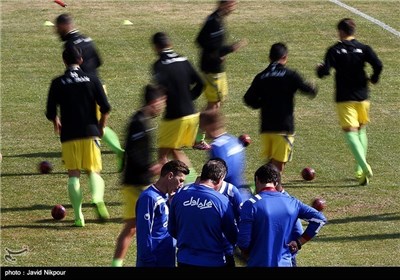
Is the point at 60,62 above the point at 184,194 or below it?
below

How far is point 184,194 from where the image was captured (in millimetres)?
10742

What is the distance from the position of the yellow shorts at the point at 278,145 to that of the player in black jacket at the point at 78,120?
242 centimetres

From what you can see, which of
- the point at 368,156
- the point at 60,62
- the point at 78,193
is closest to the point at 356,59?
the point at 368,156

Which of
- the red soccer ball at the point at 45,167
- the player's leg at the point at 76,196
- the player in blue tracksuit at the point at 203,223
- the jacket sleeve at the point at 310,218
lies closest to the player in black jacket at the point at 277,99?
the player's leg at the point at 76,196

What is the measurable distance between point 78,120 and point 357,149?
15.2 feet

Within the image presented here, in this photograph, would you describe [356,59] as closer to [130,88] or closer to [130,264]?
[130,264]

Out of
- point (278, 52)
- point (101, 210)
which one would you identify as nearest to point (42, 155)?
point (101, 210)

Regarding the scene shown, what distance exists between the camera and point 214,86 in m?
19.3

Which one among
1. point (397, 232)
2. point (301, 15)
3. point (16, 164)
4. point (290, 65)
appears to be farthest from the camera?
point (301, 15)

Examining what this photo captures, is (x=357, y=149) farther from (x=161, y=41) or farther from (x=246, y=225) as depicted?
(x=246, y=225)

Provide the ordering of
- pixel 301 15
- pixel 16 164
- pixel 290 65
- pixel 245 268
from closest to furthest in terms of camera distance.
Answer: pixel 245 268 → pixel 16 164 → pixel 290 65 → pixel 301 15

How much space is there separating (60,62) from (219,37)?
7867 mm

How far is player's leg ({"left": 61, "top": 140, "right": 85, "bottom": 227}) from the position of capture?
1504 cm

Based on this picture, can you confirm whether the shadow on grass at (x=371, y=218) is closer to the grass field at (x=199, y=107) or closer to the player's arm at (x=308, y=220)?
the grass field at (x=199, y=107)
